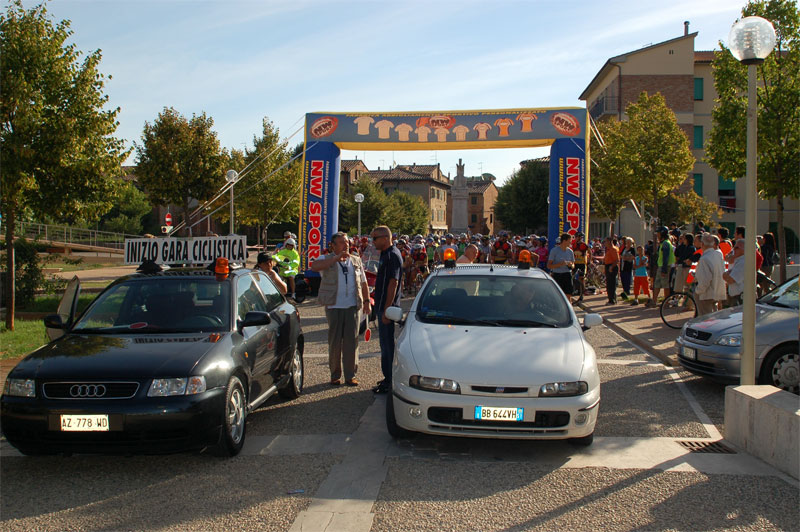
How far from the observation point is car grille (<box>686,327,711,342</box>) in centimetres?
777

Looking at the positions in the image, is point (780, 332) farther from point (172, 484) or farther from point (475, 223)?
point (475, 223)

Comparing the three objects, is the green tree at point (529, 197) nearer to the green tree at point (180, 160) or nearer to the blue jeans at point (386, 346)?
the green tree at point (180, 160)

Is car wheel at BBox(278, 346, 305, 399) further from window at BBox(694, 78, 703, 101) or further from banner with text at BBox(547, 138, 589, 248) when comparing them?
window at BBox(694, 78, 703, 101)

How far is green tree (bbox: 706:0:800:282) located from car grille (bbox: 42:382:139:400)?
615 inches

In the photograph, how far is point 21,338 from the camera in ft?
36.4

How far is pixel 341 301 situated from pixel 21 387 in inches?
145

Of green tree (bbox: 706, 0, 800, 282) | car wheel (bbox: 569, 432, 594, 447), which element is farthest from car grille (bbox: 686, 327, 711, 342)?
green tree (bbox: 706, 0, 800, 282)

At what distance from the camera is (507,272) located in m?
7.07

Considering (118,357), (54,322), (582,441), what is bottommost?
(582,441)

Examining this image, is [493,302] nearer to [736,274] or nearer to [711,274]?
[711,274]

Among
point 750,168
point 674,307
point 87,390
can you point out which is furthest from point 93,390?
point 674,307

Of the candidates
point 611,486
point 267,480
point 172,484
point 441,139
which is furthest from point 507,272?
point 441,139

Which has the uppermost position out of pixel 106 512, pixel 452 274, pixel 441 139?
pixel 441 139

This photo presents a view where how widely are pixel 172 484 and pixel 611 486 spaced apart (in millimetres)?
3167
